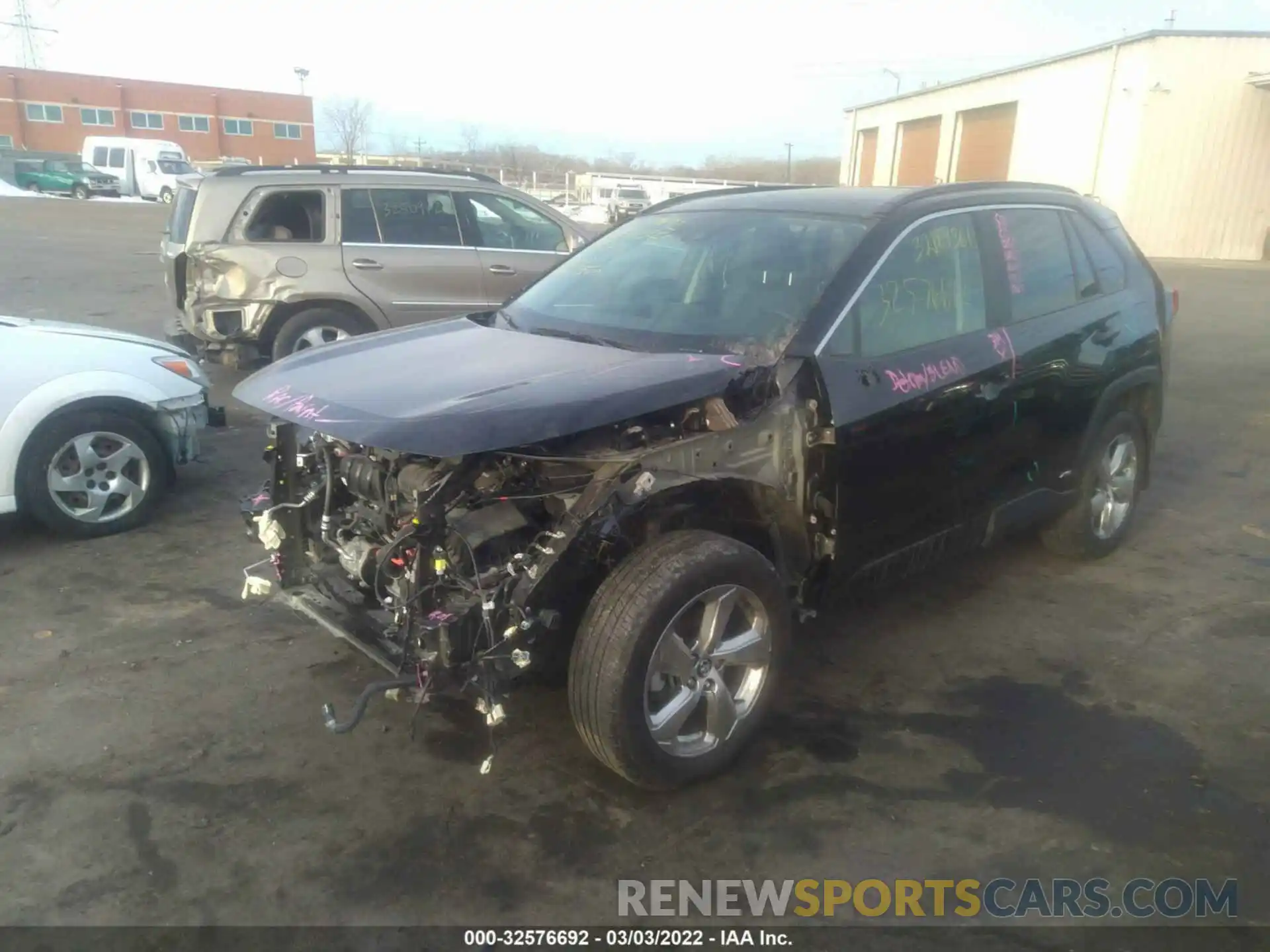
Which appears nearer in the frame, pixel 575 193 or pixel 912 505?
pixel 912 505

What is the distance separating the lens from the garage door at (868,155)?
129 feet

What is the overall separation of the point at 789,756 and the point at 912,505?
108cm

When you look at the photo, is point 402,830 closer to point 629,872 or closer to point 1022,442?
point 629,872

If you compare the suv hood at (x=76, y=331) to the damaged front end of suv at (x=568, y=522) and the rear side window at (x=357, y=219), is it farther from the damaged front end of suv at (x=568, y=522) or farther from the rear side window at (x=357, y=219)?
the rear side window at (x=357, y=219)

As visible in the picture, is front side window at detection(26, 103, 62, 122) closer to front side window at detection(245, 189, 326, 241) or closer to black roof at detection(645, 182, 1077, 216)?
front side window at detection(245, 189, 326, 241)

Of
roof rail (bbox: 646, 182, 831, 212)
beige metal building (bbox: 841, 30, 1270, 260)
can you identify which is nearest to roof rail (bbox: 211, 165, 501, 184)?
roof rail (bbox: 646, 182, 831, 212)

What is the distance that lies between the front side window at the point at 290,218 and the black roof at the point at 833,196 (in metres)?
4.47

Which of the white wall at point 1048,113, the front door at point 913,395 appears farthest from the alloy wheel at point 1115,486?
the white wall at point 1048,113

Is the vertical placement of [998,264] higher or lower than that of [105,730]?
higher

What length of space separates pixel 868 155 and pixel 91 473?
1572 inches

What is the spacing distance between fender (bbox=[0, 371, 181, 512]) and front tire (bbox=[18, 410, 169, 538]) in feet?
0.14

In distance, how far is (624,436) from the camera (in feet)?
10.1

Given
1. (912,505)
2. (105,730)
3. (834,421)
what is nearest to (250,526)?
(105,730)

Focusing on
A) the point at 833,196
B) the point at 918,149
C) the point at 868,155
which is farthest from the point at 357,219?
the point at 868,155
